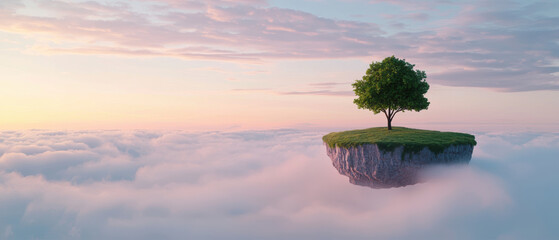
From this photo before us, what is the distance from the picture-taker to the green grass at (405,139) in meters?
30.9

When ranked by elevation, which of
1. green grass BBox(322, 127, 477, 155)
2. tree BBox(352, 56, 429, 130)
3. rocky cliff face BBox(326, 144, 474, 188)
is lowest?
rocky cliff face BBox(326, 144, 474, 188)

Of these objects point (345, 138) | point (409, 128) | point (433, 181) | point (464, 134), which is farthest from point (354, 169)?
point (464, 134)

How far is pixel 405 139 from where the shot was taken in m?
32.3

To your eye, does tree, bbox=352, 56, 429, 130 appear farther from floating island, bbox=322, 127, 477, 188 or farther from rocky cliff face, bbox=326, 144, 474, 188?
rocky cliff face, bbox=326, 144, 474, 188

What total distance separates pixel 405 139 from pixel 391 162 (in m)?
2.86

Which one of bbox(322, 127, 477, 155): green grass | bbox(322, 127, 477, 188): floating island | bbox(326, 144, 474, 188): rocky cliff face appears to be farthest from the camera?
bbox(326, 144, 474, 188): rocky cliff face

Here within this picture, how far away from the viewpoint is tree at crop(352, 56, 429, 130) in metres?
36.7

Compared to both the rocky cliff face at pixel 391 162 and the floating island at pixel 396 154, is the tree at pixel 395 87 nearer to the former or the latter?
the floating island at pixel 396 154

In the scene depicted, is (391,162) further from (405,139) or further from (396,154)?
(405,139)

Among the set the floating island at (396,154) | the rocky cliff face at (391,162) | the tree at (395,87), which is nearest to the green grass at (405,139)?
Result: the floating island at (396,154)

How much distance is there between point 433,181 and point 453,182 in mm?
2174

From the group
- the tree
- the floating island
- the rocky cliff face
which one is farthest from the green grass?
the tree

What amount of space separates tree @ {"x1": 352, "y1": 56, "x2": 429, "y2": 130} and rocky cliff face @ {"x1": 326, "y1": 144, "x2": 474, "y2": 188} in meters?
7.36

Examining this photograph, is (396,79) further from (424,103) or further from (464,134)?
(464,134)
